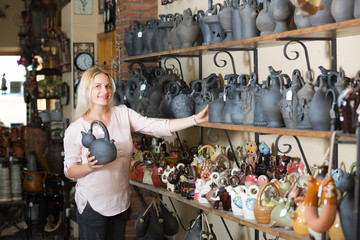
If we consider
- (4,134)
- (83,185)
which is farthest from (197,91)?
(4,134)

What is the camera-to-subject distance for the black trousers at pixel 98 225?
3.53 m

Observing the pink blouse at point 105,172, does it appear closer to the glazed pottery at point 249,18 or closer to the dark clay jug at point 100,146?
the dark clay jug at point 100,146

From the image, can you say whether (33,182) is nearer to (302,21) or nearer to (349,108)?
(302,21)

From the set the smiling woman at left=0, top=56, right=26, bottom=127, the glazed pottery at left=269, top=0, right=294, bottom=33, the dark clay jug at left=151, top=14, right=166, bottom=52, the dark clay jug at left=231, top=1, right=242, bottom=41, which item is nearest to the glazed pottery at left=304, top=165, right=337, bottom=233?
the glazed pottery at left=269, top=0, right=294, bottom=33

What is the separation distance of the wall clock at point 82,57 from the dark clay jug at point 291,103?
501 centimetres

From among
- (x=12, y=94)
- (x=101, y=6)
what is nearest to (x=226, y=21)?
(x=101, y=6)

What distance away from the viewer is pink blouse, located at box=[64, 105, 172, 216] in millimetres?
3557

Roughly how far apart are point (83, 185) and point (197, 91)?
1.12 m

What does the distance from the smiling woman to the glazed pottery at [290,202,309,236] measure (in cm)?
1032

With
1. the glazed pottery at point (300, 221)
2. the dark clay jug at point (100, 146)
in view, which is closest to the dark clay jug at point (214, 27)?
the dark clay jug at point (100, 146)

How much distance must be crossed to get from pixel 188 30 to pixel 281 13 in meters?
1.12

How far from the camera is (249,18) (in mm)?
3250

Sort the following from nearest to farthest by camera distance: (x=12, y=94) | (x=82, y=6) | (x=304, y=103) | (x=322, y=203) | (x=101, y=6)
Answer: (x=322, y=203)
(x=304, y=103)
(x=101, y=6)
(x=82, y=6)
(x=12, y=94)

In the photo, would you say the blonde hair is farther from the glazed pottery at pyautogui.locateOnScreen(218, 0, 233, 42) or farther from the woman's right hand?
the glazed pottery at pyautogui.locateOnScreen(218, 0, 233, 42)
